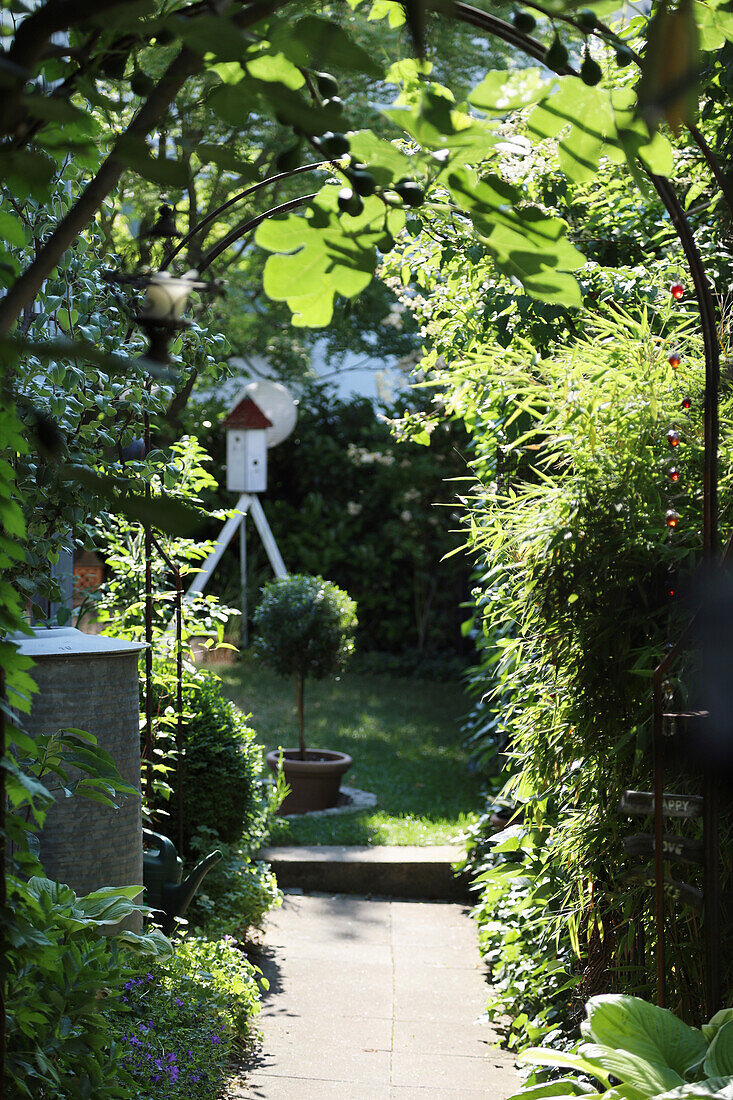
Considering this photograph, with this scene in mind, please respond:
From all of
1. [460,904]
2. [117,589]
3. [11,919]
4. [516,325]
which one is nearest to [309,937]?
[460,904]

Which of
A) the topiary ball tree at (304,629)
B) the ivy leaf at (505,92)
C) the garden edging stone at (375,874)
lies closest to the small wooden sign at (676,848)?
the ivy leaf at (505,92)

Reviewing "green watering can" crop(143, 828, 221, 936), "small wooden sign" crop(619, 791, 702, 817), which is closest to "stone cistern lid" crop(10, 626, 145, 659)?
"green watering can" crop(143, 828, 221, 936)

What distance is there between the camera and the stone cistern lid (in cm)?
267

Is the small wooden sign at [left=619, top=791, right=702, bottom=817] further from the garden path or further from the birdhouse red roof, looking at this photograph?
the birdhouse red roof

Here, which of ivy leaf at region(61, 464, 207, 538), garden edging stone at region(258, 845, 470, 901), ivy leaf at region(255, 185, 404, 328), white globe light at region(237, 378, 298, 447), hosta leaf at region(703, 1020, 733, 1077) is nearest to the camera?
ivy leaf at region(61, 464, 207, 538)

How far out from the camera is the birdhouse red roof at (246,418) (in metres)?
9.12

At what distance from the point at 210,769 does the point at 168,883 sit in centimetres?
76

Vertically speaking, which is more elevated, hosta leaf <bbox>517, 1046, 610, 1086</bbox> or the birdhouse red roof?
the birdhouse red roof

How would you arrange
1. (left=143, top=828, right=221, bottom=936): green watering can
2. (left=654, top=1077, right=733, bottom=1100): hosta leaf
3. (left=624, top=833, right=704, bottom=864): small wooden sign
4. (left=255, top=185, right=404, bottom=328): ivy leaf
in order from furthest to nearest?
(left=143, top=828, right=221, bottom=936): green watering can
(left=624, top=833, right=704, bottom=864): small wooden sign
(left=654, top=1077, right=733, bottom=1100): hosta leaf
(left=255, top=185, right=404, bottom=328): ivy leaf

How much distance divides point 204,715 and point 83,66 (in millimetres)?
3248

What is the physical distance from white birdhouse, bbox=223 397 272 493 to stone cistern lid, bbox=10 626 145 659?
20.9 feet

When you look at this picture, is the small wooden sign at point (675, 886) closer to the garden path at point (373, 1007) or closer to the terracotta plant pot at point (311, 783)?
the garden path at point (373, 1007)

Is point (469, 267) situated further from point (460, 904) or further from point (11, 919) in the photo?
point (460, 904)

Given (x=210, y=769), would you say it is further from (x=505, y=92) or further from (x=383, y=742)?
(x=383, y=742)
